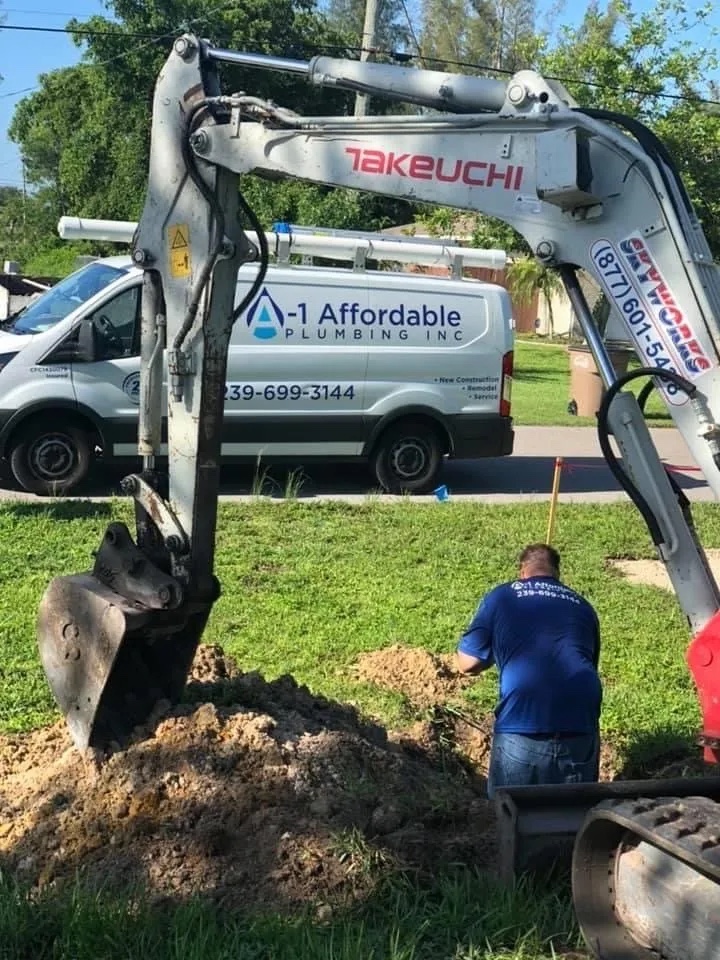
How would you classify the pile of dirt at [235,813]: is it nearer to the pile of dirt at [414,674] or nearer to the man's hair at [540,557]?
the man's hair at [540,557]

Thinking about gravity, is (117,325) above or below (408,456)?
above

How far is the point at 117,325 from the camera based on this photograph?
36.8 ft

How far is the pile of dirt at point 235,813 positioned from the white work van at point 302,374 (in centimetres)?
648

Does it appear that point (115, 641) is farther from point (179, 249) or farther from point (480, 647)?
point (179, 249)

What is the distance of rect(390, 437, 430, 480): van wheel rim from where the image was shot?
1259cm

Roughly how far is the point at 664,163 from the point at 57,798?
330cm

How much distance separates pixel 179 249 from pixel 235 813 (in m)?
2.30

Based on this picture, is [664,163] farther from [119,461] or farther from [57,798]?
[119,461]

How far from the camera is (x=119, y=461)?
1138 cm

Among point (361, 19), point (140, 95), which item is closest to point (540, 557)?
point (140, 95)

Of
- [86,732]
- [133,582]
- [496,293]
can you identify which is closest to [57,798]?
[86,732]

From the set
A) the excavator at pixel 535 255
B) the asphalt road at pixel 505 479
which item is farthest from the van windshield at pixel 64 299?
the excavator at pixel 535 255

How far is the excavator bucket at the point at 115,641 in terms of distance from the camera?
15.3ft

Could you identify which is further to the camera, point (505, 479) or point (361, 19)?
point (361, 19)
